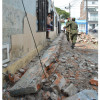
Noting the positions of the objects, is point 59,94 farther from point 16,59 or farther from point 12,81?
point 16,59

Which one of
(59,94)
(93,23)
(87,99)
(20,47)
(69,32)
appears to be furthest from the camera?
(93,23)

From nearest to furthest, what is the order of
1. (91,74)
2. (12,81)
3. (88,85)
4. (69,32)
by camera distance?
(12,81), (88,85), (91,74), (69,32)

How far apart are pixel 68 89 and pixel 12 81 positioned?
42.2 inches

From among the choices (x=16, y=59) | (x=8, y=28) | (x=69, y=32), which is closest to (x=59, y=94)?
(x=16, y=59)

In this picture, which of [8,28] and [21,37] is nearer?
[8,28]

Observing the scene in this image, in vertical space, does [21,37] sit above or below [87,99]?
above

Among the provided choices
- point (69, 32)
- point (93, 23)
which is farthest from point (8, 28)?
point (93, 23)

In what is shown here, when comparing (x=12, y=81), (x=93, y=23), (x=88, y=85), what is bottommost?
(x=88, y=85)

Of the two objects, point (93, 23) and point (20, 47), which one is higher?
point (93, 23)

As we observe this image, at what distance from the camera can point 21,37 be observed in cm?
362

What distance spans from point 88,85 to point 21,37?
194cm

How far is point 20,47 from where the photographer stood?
11.8 feet

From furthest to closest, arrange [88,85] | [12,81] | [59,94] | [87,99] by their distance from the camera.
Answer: [88,85] < [12,81] < [59,94] < [87,99]

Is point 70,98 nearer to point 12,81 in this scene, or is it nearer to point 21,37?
point 12,81
